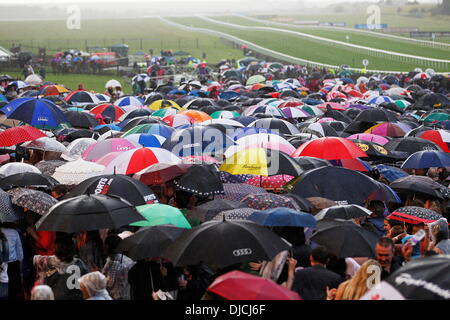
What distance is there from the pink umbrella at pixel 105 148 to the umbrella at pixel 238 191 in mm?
2485

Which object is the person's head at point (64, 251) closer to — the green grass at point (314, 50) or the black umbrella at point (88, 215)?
A: the black umbrella at point (88, 215)

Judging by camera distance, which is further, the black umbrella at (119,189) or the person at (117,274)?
the black umbrella at (119,189)

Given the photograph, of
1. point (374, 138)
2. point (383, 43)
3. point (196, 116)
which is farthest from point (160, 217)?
point (383, 43)

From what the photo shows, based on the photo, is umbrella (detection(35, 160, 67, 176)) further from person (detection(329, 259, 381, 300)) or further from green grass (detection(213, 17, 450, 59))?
green grass (detection(213, 17, 450, 59))

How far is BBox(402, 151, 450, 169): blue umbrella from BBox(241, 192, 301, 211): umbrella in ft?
11.5

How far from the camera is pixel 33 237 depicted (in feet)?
26.2

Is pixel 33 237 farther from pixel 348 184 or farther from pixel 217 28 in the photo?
pixel 217 28

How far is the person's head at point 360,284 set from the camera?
5676 millimetres

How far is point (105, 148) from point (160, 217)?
4.11 m

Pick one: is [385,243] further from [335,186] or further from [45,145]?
[45,145]

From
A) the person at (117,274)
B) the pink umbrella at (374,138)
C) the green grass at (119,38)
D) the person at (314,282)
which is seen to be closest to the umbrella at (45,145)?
the pink umbrella at (374,138)

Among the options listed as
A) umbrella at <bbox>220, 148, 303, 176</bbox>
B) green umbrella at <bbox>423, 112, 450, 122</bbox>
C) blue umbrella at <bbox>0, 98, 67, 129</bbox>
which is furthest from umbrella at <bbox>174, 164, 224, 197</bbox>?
green umbrella at <bbox>423, 112, 450, 122</bbox>
